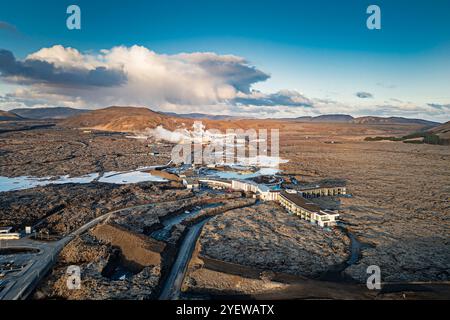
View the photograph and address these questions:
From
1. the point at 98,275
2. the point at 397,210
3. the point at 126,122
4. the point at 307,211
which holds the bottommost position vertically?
the point at 98,275

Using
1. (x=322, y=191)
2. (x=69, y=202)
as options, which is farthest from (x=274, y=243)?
(x=69, y=202)

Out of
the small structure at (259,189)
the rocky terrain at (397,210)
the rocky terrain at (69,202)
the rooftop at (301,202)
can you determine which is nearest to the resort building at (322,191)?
the rocky terrain at (397,210)

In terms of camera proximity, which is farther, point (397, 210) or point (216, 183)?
point (216, 183)

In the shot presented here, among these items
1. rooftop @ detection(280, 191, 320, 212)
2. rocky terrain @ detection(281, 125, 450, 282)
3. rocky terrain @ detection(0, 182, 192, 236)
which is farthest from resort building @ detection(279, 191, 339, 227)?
rocky terrain @ detection(0, 182, 192, 236)

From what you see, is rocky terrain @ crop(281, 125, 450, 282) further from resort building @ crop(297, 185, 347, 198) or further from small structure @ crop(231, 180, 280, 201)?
small structure @ crop(231, 180, 280, 201)

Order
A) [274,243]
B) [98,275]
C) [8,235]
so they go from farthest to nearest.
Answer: [8,235] < [274,243] < [98,275]

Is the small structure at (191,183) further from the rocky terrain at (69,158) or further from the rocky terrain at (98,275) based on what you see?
the rocky terrain at (98,275)

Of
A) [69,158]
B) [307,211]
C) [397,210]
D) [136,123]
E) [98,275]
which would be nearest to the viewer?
[98,275]

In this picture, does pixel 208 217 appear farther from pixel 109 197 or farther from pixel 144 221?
pixel 109 197

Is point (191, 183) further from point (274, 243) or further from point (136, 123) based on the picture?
point (136, 123)
